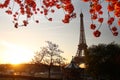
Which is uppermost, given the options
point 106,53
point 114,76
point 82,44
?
point 82,44

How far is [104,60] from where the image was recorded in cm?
5653

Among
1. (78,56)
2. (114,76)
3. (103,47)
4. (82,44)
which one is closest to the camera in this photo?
(114,76)

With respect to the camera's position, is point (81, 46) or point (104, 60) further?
point (81, 46)

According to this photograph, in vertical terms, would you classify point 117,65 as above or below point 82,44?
below

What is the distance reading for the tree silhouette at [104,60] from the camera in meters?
55.4

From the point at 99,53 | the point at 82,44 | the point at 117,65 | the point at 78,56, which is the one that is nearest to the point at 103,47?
the point at 99,53

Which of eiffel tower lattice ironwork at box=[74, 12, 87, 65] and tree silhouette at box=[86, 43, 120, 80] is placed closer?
tree silhouette at box=[86, 43, 120, 80]

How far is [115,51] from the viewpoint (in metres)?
58.2

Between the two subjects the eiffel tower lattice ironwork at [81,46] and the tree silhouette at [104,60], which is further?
the eiffel tower lattice ironwork at [81,46]

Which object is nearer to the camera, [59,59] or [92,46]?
[92,46]

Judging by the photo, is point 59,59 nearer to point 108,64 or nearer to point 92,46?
point 92,46

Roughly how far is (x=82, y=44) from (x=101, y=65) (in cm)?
1767

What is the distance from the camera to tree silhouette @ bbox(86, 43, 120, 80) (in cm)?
5544

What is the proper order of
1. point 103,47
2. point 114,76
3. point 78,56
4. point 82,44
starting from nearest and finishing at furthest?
point 114,76 → point 103,47 → point 82,44 → point 78,56
